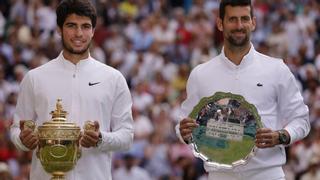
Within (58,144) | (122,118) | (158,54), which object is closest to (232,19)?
(122,118)

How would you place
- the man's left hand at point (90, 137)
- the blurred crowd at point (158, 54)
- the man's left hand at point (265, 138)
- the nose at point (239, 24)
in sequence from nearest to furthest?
the man's left hand at point (90, 137), the man's left hand at point (265, 138), the nose at point (239, 24), the blurred crowd at point (158, 54)

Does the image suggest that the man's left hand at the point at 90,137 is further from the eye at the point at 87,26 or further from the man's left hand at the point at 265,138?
the man's left hand at the point at 265,138

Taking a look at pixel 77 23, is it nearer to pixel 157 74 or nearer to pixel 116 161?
pixel 116 161

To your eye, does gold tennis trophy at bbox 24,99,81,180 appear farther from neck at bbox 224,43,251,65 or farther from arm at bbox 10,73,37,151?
neck at bbox 224,43,251,65

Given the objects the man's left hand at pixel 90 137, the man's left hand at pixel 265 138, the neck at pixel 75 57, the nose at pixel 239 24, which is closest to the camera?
the man's left hand at pixel 90 137

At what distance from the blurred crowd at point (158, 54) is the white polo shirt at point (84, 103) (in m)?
7.37

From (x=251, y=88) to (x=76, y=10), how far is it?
4.42 ft

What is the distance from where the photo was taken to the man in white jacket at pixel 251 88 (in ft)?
32.0

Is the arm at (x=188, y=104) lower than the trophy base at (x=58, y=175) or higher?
higher

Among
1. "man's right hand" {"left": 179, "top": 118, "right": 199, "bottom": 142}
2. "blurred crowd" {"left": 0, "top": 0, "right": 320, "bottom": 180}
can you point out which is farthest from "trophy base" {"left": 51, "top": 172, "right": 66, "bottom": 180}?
"blurred crowd" {"left": 0, "top": 0, "right": 320, "bottom": 180}

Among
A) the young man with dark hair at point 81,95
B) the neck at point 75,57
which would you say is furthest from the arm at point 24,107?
the neck at point 75,57

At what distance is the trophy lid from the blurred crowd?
8167 mm

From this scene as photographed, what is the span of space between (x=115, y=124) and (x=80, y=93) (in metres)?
0.35

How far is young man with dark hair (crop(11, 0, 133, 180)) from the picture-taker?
9656 millimetres
